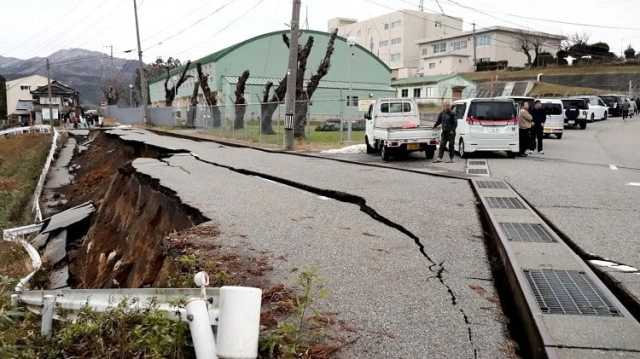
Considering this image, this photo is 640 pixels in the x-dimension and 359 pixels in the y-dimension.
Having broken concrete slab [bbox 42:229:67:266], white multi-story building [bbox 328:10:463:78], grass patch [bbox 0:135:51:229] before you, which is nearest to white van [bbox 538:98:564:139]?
broken concrete slab [bbox 42:229:67:266]

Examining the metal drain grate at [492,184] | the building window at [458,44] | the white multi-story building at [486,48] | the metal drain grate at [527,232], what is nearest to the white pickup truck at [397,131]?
the metal drain grate at [492,184]

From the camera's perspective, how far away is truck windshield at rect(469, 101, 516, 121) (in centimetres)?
1675

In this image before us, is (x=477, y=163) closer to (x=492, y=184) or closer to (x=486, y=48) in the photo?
(x=492, y=184)

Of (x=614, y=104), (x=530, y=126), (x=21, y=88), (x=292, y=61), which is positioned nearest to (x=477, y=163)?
(x=530, y=126)

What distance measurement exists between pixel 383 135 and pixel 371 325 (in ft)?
42.8

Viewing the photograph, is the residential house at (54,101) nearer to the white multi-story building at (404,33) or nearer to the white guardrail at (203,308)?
the white multi-story building at (404,33)

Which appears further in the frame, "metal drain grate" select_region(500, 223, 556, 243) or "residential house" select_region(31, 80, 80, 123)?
"residential house" select_region(31, 80, 80, 123)

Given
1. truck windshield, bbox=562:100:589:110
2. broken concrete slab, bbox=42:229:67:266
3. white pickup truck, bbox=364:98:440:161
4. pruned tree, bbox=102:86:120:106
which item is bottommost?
broken concrete slab, bbox=42:229:67:266

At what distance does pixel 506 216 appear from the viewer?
7.86m

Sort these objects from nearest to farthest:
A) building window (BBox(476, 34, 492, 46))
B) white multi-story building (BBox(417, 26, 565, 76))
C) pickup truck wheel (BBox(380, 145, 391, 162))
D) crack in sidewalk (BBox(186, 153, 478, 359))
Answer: crack in sidewalk (BBox(186, 153, 478, 359)) < pickup truck wheel (BBox(380, 145, 391, 162)) < white multi-story building (BBox(417, 26, 565, 76)) < building window (BBox(476, 34, 492, 46))

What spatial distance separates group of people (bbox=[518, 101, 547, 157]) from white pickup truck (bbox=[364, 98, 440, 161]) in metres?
2.90

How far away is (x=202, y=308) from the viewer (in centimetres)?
352

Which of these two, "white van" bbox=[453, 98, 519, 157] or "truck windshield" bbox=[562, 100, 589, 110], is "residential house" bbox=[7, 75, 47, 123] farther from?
"white van" bbox=[453, 98, 519, 157]

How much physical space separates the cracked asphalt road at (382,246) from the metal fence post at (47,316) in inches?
76.0
